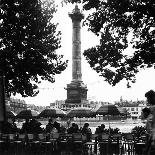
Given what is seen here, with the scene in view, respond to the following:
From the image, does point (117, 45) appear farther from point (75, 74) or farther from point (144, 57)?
point (75, 74)

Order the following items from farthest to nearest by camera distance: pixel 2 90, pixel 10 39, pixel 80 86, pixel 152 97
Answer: pixel 80 86 < pixel 10 39 < pixel 152 97 < pixel 2 90

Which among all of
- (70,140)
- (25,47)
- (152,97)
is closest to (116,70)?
(70,140)

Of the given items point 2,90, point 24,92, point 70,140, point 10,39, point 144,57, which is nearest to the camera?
point 2,90

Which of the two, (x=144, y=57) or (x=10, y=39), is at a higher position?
(x=10, y=39)

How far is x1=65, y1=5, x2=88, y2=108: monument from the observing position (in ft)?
313

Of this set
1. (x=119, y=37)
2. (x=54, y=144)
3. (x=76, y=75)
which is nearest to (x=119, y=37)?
(x=119, y=37)

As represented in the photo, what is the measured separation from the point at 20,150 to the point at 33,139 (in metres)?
0.71

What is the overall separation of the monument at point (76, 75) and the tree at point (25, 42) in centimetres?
6849

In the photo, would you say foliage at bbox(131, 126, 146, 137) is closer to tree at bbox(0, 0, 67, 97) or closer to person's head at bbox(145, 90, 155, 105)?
tree at bbox(0, 0, 67, 97)

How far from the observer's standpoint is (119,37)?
19469 millimetres

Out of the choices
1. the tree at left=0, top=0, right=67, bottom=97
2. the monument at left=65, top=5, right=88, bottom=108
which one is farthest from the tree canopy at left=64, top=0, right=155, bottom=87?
the monument at left=65, top=5, right=88, bottom=108

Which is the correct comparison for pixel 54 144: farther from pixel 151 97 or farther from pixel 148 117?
pixel 151 97

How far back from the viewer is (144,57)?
18.6m

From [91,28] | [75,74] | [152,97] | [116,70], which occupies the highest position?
[75,74]
